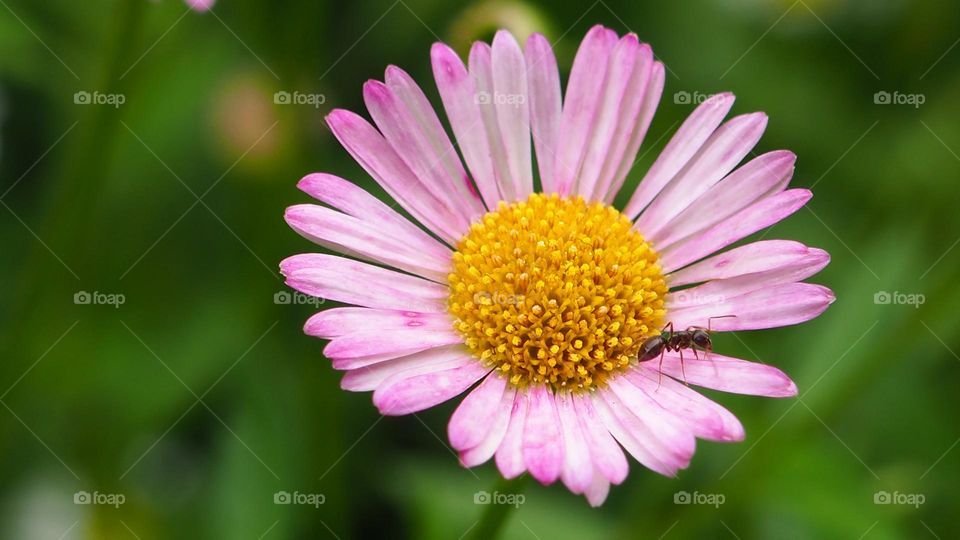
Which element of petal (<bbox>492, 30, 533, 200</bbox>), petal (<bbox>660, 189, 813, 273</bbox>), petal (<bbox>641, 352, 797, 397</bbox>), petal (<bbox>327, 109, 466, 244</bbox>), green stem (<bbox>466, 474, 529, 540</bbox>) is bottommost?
green stem (<bbox>466, 474, 529, 540</bbox>)

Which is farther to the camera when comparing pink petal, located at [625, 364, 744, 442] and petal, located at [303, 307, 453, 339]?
petal, located at [303, 307, 453, 339]

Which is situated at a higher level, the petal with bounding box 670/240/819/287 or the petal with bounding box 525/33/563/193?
the petal with bounding box 525/33/563/193

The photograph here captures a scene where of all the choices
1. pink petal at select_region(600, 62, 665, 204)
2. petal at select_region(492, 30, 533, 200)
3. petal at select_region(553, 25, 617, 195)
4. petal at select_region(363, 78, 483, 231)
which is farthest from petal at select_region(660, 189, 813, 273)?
petal at select_region(363, 78, 483, 231)

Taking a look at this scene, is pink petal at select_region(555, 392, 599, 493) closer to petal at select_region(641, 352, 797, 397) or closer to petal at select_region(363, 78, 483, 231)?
petal at select_region(641, 352, 797, 397)

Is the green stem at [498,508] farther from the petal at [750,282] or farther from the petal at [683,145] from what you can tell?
the petal at [683,145]

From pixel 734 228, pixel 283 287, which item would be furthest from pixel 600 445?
pixel 283 287

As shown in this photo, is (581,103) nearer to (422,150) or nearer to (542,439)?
(422,150)

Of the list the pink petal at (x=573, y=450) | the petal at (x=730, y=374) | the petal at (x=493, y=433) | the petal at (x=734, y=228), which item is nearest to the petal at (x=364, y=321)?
the petal at (x=493, y=433)

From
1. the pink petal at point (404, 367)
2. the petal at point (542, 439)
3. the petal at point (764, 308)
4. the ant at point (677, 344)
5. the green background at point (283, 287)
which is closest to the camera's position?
the petal at point (542, 439)
